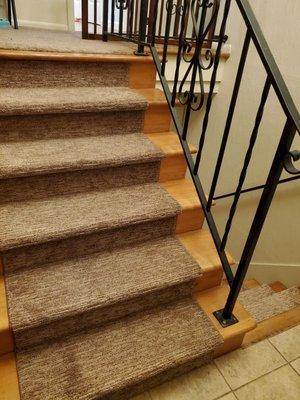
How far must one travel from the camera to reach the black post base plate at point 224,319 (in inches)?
52.5

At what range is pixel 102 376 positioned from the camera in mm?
1117

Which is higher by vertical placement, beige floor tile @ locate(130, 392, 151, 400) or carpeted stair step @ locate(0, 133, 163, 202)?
carpeted stair step @ locate(0, 133, 163, 202)

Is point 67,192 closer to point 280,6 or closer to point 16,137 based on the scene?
point 16,137

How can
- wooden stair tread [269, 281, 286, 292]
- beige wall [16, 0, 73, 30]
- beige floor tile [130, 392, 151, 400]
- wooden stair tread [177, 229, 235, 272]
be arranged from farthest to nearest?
beige wall [16, 0, 73, 30] < wooden stair tread [269, 281, 286, 292] < wooden stair tread [177, 229, 235, 272] < beige floor tile [130, 392, 151, 400]

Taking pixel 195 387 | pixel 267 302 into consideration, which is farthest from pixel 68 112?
pixel 267 302

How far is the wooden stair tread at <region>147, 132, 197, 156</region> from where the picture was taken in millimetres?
1621

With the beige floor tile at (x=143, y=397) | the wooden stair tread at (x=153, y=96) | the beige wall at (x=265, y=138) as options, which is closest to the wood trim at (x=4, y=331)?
the beige floor tile at (x=143, y=397)

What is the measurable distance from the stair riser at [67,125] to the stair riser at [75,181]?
273 millimetres

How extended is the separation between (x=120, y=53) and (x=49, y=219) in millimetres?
1152

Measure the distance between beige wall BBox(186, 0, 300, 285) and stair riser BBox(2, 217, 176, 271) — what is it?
1.19 meters

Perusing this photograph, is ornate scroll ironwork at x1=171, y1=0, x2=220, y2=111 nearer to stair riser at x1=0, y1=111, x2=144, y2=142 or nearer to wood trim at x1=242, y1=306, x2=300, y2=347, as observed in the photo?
stair riser at x1=0, y1=111, x2=144, y2=142

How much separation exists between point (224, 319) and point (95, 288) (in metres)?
0.59

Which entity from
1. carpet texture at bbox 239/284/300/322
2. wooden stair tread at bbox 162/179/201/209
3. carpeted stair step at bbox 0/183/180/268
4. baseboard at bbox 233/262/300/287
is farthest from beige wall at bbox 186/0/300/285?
carpeted stair step at bbox 0/183/180/268

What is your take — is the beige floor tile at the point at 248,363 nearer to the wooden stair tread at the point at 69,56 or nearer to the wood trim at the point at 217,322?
the wood trim at the point at 217,322
